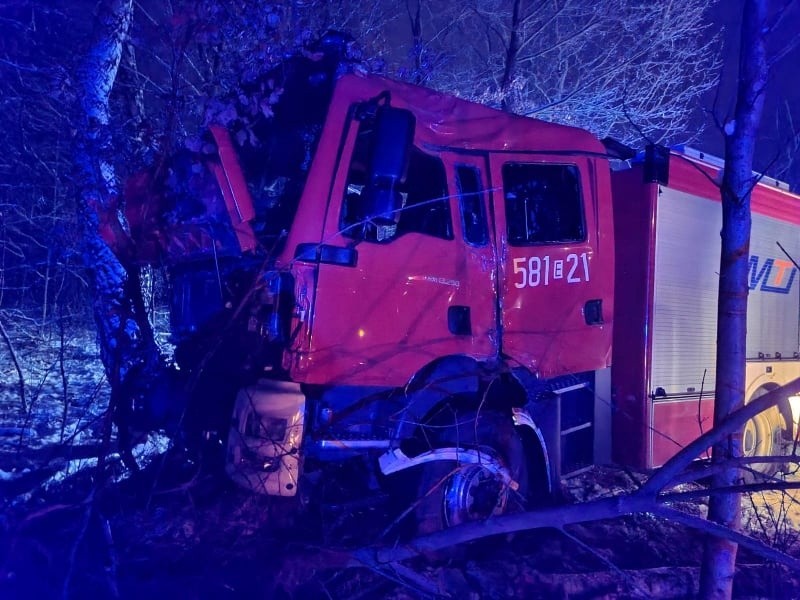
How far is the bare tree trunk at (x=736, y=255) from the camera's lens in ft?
11.0

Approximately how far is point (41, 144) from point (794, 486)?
9824mm

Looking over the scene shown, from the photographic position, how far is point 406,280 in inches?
141

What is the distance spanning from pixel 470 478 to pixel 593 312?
157cm

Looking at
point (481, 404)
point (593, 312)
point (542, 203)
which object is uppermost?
point (542, 203)

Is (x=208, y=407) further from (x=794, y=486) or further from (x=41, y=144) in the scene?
(x=41, y=144)

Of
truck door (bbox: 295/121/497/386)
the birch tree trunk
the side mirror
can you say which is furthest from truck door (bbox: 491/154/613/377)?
the birch tree trunk

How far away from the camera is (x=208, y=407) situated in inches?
143

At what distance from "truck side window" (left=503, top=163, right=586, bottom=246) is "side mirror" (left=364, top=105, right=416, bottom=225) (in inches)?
44.1

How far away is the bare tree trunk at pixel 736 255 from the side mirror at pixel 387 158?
1.81m

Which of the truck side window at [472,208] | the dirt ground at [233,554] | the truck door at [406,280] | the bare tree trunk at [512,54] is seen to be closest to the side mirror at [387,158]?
the truck door at [406,280]

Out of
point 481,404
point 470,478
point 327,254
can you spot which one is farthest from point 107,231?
point 470,478

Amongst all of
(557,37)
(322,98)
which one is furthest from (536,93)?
(322,98)

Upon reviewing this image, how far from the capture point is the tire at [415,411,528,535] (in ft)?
12.3

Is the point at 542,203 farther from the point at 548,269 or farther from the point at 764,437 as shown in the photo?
the point at 764,437
